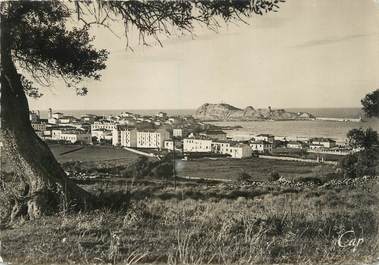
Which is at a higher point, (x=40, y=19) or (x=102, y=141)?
(x=40, y=19)

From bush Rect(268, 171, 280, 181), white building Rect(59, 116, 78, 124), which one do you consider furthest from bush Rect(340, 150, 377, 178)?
white building Rect(59, 116, 78, 124)

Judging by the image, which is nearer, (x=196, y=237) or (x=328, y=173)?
(x=196, y=237)

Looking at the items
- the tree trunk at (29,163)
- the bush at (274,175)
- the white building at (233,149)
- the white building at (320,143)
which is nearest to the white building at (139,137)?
the white building at (233,149)

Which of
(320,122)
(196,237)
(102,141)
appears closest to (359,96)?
(320,122)

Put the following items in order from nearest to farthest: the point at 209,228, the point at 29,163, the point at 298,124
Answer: the point at 209,228 → the point at 29,163 → the point at 298,124

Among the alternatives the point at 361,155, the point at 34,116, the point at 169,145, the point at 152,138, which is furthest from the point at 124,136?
the point at 361,155

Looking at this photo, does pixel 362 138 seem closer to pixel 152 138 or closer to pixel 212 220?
pixel 212 220

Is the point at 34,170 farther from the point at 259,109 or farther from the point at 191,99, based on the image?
the point at 259,109
